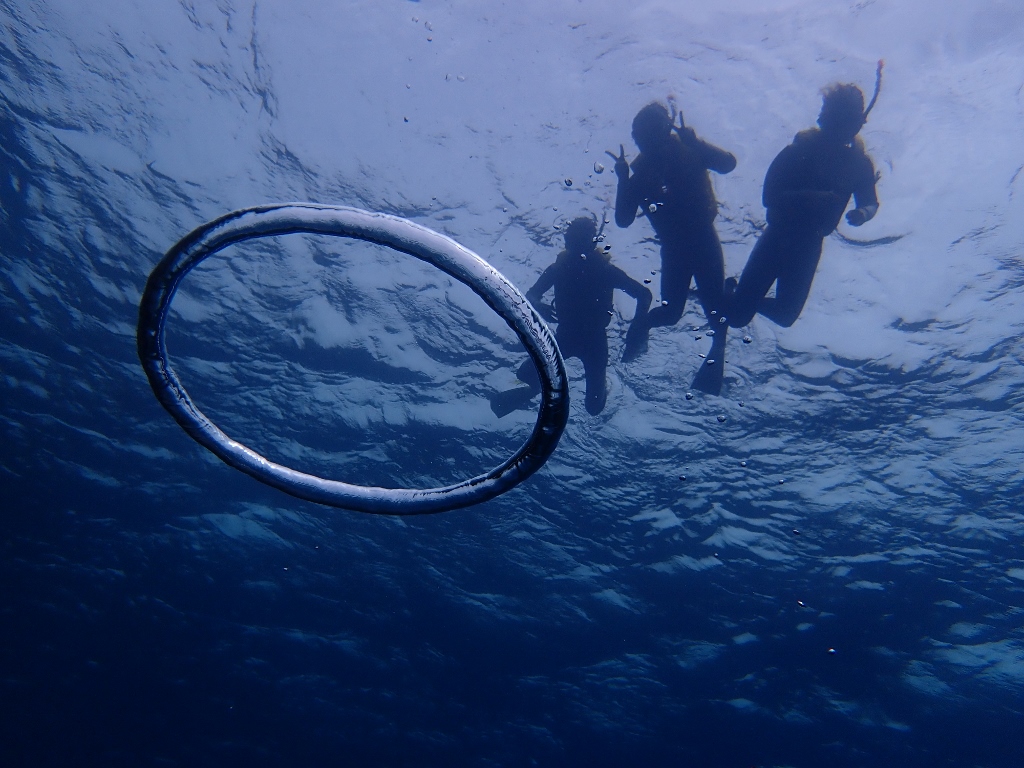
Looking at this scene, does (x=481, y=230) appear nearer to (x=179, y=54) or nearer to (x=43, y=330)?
(x=179, y=54)

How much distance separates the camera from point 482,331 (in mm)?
11195

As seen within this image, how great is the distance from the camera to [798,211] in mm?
7305

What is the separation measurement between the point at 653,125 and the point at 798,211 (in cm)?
215

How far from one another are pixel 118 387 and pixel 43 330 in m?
2.12

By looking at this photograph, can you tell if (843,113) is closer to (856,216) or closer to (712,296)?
(856,216)

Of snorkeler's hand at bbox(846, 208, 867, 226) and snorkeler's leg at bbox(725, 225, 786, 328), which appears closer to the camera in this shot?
snorkeler's hand at bbox(846, 208, 867, 226)

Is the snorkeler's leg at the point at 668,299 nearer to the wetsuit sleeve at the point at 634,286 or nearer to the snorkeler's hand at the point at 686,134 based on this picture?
the wetsuit sleeve at the point at 634,286

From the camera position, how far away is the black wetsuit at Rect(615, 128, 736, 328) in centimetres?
716

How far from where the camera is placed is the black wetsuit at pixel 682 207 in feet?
23.5

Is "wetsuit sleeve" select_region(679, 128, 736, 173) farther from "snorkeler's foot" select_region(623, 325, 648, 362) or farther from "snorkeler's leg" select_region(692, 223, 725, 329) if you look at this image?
"snorkeler's foot" select_region(623, 325, 648, 362)

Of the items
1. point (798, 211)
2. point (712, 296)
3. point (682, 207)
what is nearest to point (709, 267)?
point (712, 296)

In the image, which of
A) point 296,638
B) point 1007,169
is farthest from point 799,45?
point 296,638

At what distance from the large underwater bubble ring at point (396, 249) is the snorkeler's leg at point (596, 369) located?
6.77 m

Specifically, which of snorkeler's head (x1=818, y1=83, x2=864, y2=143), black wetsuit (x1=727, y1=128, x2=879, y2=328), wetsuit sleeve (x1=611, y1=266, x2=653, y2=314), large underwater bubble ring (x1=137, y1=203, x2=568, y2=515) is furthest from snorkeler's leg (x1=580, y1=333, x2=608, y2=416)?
large underwater bubble ring (x1=137, y1=203, x2=568, y2=515)
